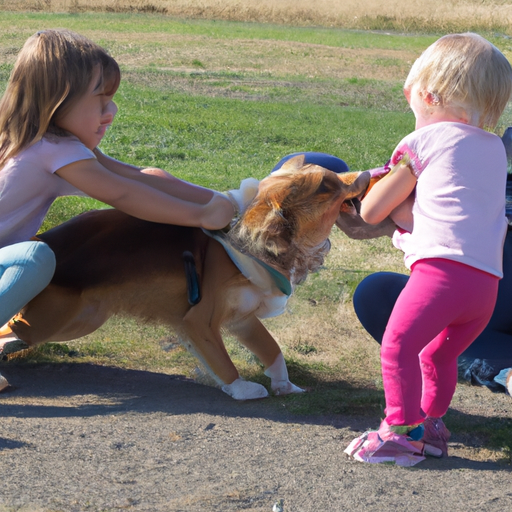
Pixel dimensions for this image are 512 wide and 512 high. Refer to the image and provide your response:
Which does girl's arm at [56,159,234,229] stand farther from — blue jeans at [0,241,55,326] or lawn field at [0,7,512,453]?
lawn field at [0,7,512,453]

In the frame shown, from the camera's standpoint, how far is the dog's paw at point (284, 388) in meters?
3.46

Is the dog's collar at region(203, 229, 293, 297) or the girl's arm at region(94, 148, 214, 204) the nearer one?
the dog's collar at region(203, 229, 293, 297)

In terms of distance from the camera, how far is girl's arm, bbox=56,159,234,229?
315cm

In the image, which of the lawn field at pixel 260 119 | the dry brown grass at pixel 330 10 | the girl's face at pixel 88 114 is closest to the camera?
the girl's face at pixel 88 114

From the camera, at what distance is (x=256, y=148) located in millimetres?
11195

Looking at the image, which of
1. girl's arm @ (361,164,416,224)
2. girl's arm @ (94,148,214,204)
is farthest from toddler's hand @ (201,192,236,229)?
girl's arm @ (361,164,416,224)

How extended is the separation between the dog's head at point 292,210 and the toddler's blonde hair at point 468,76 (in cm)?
56

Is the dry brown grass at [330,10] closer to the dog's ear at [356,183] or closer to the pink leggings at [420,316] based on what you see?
the dog's ear at [356,183]

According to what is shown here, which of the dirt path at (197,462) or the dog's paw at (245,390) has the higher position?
the dirt path at (197,462)

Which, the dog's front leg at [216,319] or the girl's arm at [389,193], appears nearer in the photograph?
the girl's arm at [389,193]

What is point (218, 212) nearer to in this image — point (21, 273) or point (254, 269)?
point (254, 269)

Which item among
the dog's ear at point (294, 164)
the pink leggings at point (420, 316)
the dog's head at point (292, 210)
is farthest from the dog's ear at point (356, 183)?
the pink leggings at point (420, 316)

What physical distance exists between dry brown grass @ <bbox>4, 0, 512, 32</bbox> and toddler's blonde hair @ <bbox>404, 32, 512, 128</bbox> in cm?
2278

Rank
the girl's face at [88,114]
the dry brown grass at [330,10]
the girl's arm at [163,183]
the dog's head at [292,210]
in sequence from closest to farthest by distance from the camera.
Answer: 1. the dog's head at [292,210]
2. the girl's face at [88,114]
3. the girl's arm at [163,183]
4. the dry brown grass at [330,10]
